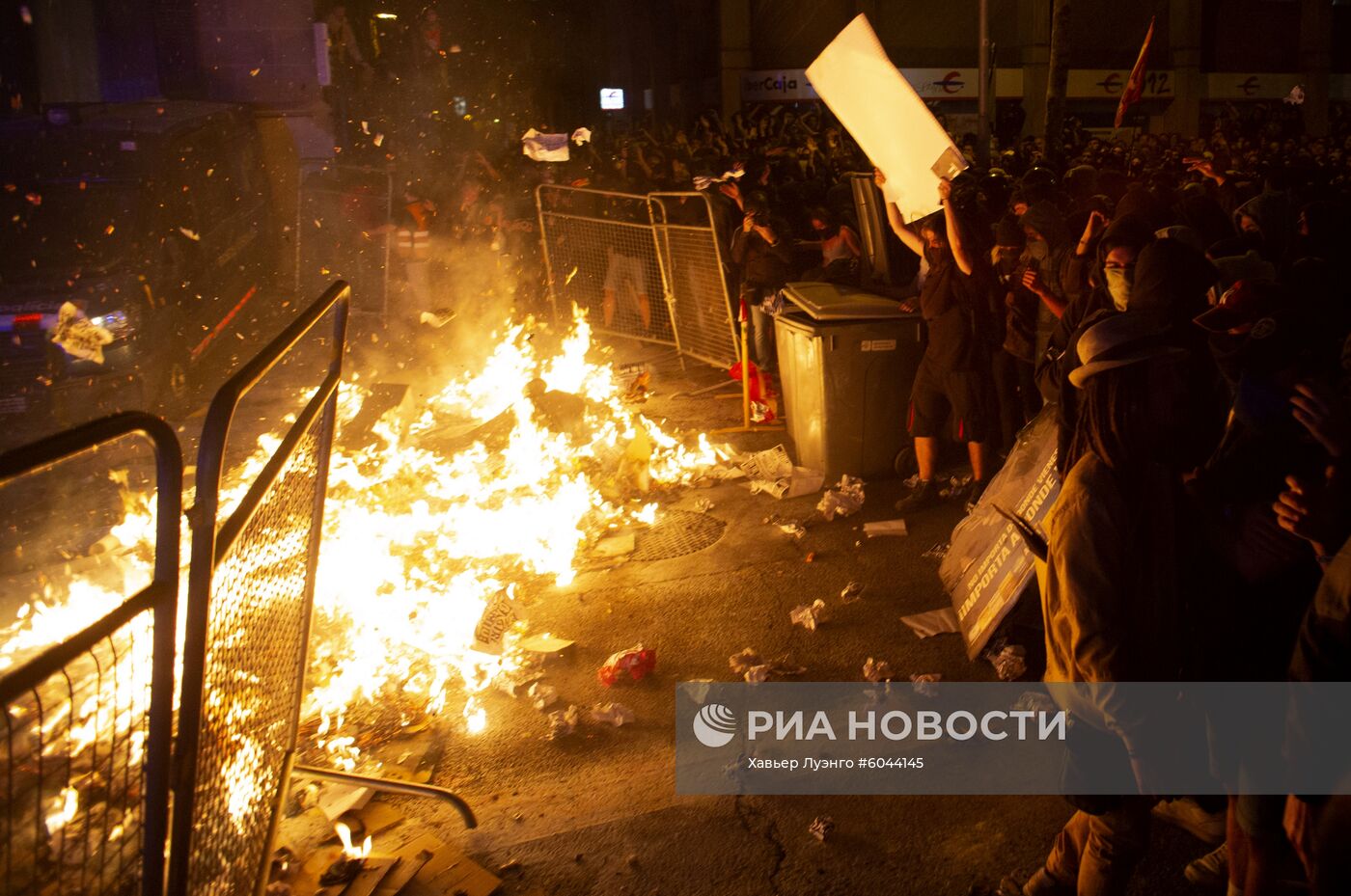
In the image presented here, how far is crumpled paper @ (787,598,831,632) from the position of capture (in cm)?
549

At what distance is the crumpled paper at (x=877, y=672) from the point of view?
4.87 metres

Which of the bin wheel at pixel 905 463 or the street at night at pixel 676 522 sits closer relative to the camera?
the street at night at pixel 676 522

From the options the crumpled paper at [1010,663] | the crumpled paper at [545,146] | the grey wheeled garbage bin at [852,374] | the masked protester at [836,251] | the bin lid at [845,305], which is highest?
the crumpled paper at [545,146]

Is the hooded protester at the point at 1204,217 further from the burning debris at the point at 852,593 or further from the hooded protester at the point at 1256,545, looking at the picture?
the hooded protester at the point at 1256,545

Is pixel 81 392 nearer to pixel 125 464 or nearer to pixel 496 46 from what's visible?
pixel 125 464

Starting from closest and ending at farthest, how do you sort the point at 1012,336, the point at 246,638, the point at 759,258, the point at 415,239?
1. the point at 246,638
2. the point at 1012,336
3. the point at 759,258
4. the point at 415,239

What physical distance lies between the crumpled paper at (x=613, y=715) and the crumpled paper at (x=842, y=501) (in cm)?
280

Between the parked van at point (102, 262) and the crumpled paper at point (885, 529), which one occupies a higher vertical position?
the parked van at point (102, 262)

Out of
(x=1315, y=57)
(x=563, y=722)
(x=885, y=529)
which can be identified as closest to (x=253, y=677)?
(x=563, y=722)

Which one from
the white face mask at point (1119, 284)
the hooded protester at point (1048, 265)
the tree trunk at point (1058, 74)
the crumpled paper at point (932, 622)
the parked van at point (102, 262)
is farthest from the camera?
the tree trunk at point (1058, 74)

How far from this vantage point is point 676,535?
6.98 m

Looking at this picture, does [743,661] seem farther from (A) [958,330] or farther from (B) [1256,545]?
(A) [958,330]

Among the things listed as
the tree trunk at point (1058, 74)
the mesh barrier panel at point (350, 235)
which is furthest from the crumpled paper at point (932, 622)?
the tree trunk at point (1058, 74)

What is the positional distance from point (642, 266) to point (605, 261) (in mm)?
746
